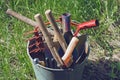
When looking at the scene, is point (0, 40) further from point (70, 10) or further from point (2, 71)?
point (70, 10)

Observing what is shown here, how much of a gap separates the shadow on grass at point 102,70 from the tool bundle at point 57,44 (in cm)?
28

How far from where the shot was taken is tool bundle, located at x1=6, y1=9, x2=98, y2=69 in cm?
201

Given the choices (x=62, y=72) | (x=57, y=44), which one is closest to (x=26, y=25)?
(x=57, y=44)

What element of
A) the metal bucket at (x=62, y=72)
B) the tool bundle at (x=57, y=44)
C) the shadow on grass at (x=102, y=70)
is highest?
the tool bundle at (x=57, y=44)

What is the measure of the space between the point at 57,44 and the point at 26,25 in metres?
0.64

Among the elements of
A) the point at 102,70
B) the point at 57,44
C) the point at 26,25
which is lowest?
the point at 102,70

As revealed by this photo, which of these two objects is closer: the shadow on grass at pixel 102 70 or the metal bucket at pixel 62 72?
the metal bucket at pixel 62 72

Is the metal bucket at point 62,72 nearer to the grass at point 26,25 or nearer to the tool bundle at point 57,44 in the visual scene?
the tool bundle at point 57,44

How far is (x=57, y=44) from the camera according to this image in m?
2.15

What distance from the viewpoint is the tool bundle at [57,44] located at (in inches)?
79.3

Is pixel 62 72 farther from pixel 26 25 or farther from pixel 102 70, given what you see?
pixel 26 25

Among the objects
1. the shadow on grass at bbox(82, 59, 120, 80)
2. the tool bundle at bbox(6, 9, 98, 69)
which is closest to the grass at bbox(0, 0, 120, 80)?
the shadow on grass at bbox(82, 59, 120, 80)

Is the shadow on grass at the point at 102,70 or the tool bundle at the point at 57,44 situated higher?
the tool bundle at the point at 57,44

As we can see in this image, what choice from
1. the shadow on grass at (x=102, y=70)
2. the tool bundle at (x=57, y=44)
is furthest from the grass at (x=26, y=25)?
the tool bundle at (x=57, y=44)
